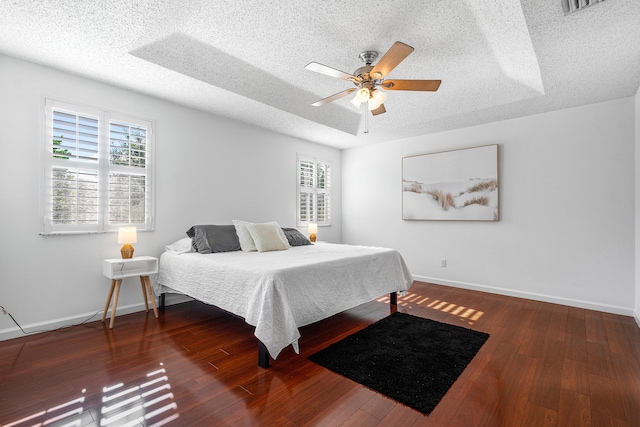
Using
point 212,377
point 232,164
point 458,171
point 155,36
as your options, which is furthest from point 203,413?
point 458,171

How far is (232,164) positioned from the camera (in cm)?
444

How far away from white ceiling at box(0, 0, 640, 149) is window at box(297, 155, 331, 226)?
1707 millimetres

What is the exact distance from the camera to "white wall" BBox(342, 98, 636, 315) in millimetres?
3574

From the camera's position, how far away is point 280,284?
2.35m

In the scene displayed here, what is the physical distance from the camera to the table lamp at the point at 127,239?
3119mm

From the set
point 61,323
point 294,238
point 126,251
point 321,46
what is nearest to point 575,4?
point 321,46

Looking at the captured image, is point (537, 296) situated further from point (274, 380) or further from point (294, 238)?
point (274, 380)

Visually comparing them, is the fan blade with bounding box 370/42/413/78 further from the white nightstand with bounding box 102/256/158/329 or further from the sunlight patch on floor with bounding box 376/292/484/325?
the white nightstand with bounding box 102/256/158/329

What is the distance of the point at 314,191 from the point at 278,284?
3.62 m

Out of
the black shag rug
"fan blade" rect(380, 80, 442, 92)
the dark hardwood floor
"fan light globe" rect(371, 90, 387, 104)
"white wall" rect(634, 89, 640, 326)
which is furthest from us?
"white wall" rect(634, 89, 640, 326)

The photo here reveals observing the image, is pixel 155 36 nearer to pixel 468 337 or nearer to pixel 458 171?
pixel 468 337

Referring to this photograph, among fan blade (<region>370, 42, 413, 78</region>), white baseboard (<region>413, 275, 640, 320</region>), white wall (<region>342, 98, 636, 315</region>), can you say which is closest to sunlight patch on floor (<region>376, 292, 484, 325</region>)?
white baseboard (<region>413, 275, 640, 320</region>)

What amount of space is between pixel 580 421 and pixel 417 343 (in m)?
1.15

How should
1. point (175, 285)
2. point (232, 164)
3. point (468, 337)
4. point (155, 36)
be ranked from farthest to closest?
point (232, 164), point (175, 285), point (468, 337), point (155, 36)
